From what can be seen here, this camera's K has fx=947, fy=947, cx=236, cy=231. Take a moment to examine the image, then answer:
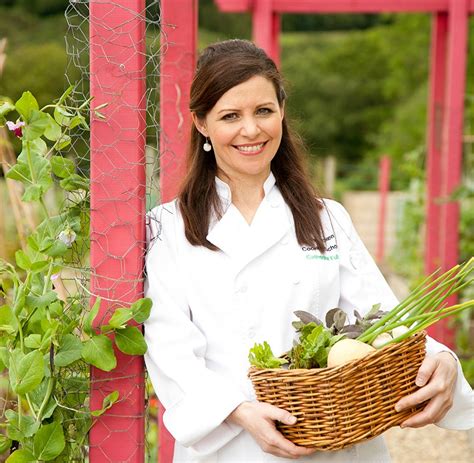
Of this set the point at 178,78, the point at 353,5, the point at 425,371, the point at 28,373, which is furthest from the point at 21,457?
the point at 353,5

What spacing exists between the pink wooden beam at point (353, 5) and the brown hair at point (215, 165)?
12.7ft

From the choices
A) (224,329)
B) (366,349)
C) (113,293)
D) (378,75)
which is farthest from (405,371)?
(378,75)

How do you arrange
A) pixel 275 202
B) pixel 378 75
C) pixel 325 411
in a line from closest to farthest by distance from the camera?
pixel 325 411 < pixel 275 202 < pixel 378 75

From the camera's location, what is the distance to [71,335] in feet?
6.88

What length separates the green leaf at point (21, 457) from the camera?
2.07 metres

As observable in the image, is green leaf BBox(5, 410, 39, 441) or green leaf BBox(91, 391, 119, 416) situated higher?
green leaf BBox(91, 391, 119, 416)

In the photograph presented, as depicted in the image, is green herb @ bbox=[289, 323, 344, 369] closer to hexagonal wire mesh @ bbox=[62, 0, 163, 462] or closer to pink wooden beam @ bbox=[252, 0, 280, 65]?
hexagonal wire mesh @ bbox=[62, 0, 163, 462]

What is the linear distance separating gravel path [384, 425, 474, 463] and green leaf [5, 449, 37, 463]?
2760 millimetres

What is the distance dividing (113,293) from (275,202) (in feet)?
1.56

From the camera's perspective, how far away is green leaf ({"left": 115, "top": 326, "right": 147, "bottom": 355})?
2.11 meters

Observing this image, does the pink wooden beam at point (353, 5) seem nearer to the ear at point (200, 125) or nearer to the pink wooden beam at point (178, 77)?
the pink wooden beam at point (178, 77)

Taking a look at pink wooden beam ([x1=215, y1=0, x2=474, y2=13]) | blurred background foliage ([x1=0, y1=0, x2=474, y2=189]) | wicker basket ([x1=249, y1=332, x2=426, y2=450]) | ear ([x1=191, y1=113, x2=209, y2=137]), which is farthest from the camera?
blurred background foliage ([x1=0, y1=0, x2=474, y2=189])

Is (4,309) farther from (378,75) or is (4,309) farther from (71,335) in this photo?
(378,75)

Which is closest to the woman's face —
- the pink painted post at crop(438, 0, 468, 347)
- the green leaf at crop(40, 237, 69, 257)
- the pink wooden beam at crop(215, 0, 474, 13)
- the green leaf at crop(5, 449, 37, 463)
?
the green leaf at crop(40, 237, 69, 257)
